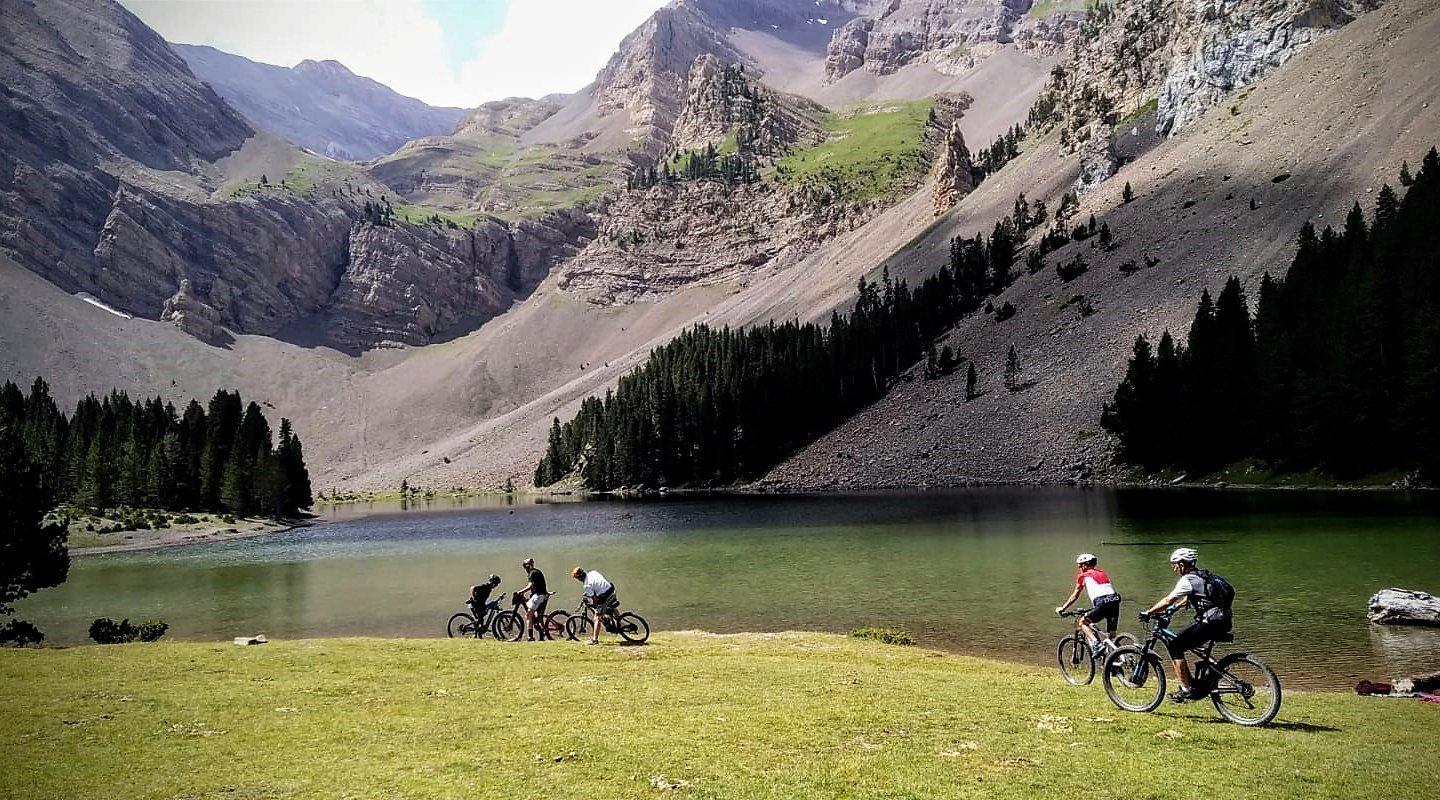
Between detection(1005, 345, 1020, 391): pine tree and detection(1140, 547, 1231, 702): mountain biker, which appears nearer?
detection(1140, 547, 1231, 702): mountain biker

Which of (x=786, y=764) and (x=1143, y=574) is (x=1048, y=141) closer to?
(x=1143, y=574)

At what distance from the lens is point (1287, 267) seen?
320 feet

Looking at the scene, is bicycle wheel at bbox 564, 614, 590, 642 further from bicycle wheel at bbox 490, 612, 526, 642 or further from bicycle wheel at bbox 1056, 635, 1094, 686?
bicycle wheel at bbox 1056, 635, 1094, 686

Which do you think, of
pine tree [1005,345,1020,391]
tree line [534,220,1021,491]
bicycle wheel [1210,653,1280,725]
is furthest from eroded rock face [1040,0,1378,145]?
bicycle wheel [1210,653,1280,725]

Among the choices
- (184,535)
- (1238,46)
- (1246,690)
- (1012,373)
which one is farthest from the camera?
(1238,46)

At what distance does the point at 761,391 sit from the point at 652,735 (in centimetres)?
12396

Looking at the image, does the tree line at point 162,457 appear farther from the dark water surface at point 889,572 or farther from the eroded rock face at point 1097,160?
the eroded rock face at point 1097,160

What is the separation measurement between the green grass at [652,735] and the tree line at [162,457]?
8101cm

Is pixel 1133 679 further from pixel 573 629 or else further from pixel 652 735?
pixel 573 629

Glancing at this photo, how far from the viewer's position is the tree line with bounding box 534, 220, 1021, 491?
446 ft

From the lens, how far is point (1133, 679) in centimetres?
1536

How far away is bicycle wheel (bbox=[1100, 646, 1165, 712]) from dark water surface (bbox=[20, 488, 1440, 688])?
282 inches

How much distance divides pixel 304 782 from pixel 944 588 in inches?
1152

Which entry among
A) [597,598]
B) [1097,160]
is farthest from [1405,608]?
[1097,160]
